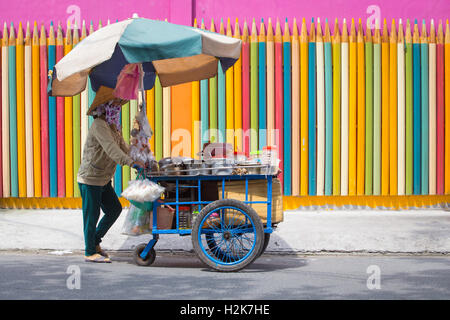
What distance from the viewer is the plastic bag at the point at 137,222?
21.3 feet

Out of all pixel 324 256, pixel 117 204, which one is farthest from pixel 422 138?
pixel 117 204

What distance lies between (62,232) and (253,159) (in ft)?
10.5

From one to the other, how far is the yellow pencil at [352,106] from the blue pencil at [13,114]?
5.12m

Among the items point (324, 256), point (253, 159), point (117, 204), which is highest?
point (253, 159)

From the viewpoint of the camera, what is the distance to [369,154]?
390 inches

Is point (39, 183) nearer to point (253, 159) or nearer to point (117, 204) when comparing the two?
point (117, 204)

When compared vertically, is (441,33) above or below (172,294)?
above

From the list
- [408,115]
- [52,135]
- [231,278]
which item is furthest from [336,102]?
[231,278]

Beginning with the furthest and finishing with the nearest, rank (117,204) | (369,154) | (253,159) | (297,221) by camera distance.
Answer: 1. (369,154)
2. (297,221)
3. (117,204)
4. (253,159)

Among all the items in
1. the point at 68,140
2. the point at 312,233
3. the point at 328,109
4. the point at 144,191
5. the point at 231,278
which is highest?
the point at 328,109

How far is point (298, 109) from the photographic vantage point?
9.83 meters

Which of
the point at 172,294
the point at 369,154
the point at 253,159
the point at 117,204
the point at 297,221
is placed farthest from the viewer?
the point at 369,154

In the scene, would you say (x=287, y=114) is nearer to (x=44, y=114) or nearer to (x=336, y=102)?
(x=336, y=102)

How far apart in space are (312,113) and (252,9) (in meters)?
1.89
